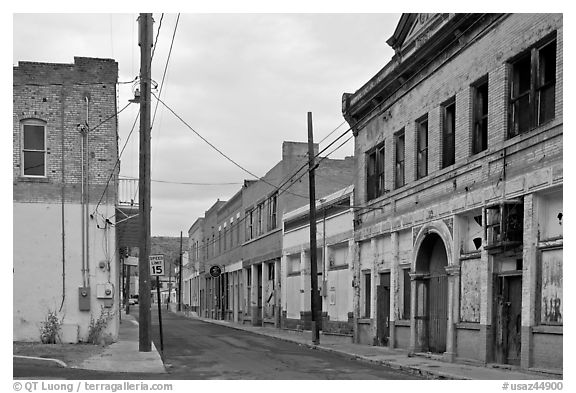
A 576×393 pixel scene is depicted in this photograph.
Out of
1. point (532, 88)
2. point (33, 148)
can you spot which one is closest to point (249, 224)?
point (33, 148)

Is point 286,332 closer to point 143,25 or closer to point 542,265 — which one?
point 143,25

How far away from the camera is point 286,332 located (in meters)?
37.2

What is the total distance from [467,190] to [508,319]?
10.8ft

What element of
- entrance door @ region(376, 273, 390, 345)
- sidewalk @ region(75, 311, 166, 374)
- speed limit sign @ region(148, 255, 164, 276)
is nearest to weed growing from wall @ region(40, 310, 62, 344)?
sidewalk @ region(75, 311, 166, 374)

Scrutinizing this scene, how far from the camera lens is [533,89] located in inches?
630

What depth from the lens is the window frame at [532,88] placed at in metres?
15.5

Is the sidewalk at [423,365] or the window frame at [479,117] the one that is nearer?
the sidewalk at [423,365]

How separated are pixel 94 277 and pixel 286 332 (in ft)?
52.5

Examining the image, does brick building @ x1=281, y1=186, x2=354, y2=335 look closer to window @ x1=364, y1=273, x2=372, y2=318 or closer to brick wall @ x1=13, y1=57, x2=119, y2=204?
window @ x1=364, y1=273, x2=372, y2=318

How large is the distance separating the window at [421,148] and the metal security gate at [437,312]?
A: 10.1 feet

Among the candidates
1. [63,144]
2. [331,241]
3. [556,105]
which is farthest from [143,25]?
[331,241]

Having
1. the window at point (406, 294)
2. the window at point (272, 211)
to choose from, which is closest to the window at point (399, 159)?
the window at point (406, 294)

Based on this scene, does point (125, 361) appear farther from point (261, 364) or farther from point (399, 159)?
point (399, 159)

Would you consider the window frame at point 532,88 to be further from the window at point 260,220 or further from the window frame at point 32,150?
the window at point 260,220
